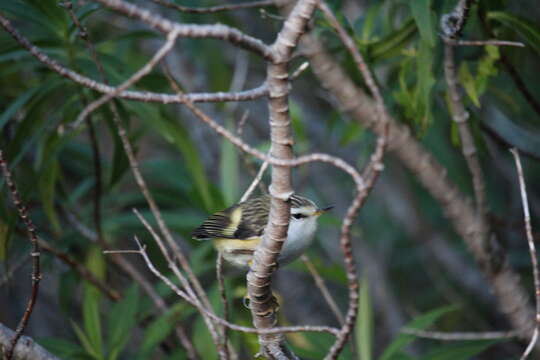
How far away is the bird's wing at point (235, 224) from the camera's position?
Answer: 8.09 feet

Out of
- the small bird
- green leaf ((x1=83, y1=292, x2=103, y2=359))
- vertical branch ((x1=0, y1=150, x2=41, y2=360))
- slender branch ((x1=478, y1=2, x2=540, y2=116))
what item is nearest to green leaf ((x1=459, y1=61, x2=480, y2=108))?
slender branch ((x1=478, y1=2, x2=540, y2=116))

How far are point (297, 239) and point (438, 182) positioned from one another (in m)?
1.20

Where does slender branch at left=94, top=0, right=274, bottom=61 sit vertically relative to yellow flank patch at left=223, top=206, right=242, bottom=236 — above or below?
above

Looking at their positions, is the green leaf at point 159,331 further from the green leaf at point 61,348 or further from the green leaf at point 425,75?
the green leaf at point 425,75

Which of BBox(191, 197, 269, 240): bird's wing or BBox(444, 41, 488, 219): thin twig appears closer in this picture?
BBox(191, 197, 269, 240): bird's wing

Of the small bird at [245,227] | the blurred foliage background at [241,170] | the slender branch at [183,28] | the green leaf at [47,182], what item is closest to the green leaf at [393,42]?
the blurred foliage background at [241,170]

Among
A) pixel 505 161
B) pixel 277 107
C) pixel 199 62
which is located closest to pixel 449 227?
pixel 505 161

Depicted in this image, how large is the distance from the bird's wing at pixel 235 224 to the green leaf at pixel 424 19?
2.97ft

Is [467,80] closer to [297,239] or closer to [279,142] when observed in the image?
[297,239]

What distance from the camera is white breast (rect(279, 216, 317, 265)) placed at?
228 centimetres

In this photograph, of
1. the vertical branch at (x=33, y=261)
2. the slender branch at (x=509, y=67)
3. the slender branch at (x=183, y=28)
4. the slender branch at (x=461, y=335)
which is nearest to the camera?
the slender branch at (x=183, y=28)

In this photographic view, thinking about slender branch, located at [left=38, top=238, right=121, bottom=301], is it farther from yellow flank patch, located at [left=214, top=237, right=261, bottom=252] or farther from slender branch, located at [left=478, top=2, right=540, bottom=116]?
slender branch, located at [left=478, top=2, right=540, bottom=116]

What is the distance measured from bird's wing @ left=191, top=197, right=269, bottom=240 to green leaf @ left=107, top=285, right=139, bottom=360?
1.01m

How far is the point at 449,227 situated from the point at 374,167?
5.55 metres
